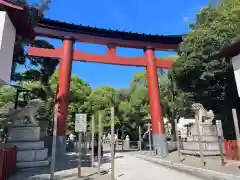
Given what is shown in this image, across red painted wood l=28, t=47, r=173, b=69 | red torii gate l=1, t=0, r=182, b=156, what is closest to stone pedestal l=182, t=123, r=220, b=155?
red torii gate l=1, t=0, r=182, b=156

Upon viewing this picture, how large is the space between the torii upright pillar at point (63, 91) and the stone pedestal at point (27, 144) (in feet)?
14.7

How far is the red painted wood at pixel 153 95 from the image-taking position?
766 inches

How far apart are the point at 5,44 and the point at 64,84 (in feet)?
28.4

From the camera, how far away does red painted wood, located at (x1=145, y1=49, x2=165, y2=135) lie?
19.5 m

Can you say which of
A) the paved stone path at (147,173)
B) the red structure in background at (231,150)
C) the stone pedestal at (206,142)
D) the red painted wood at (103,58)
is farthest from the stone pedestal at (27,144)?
the stone pedestal at (206,142)

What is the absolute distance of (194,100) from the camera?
66.4ft

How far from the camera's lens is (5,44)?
9.29 meters

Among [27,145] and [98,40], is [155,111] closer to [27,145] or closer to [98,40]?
[98,40]

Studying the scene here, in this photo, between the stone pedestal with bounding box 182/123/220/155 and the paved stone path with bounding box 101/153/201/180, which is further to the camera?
the stone pedestal with bounding box 182/123/220/155

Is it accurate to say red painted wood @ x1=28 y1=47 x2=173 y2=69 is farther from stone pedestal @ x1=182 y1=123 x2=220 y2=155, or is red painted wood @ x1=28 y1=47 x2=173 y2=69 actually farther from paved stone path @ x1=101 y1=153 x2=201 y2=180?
paved stone path @ x1=101 y1=153 x2=201 y2=180

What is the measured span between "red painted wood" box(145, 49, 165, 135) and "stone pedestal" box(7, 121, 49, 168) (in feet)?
32.9

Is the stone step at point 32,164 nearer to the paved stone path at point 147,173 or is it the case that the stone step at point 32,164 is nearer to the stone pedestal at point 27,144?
the stone pedestal at point 27,144

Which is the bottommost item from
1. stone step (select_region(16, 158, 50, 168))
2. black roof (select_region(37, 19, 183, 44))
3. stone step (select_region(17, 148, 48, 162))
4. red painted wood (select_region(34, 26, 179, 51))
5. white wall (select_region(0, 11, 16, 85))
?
stone step (select_region(16, 158, 50, 168))

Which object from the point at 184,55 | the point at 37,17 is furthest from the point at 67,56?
the point at 184,55
